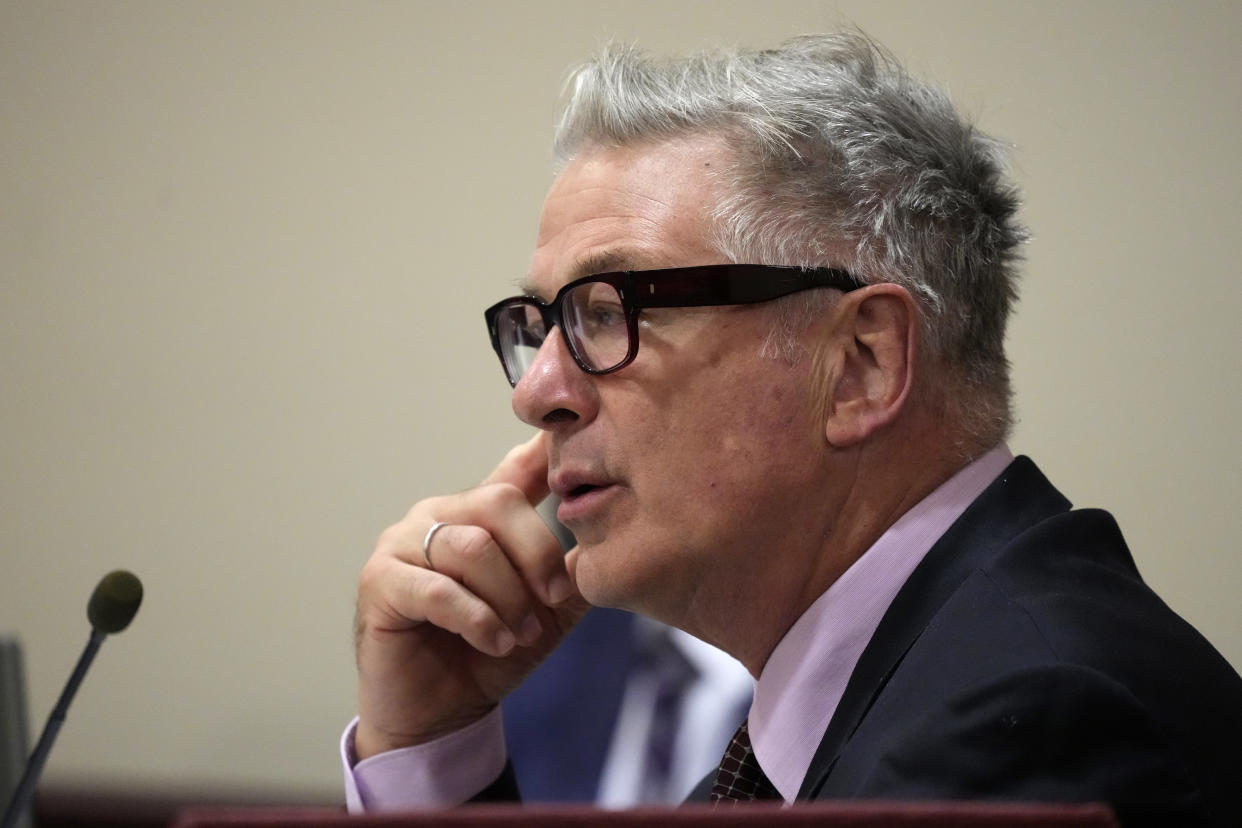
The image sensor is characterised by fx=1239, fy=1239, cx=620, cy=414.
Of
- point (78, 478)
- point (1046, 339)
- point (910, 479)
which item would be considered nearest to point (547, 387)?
point (910, 479)

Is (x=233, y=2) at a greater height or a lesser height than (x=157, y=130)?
greater

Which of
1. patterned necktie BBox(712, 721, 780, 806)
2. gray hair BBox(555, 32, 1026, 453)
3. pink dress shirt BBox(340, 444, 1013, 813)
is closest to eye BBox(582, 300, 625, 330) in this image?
gray hair BBox(555, 32, 1026, 453)

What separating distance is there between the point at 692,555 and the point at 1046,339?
5.07 ft

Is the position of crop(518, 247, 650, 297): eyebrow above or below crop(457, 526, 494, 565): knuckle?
above

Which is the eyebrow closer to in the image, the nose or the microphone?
the nose

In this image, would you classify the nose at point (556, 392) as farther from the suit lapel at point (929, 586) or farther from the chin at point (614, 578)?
the suit lapel at point (929, 586)

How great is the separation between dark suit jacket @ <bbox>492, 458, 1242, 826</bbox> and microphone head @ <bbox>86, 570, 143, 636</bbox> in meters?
0.61

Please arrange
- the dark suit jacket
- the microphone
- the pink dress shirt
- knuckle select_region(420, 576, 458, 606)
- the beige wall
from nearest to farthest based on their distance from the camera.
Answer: the dark suit jacket, the microphone, the pink dress shirt, knuckle select_region(420, 576, 458, 606), the beige wall

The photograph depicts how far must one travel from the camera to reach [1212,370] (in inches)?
93.9

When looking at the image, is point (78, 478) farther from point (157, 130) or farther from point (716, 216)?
point (716, 216)

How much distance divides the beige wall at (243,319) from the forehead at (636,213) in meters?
1.61

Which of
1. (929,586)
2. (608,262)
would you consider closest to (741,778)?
(929,586)

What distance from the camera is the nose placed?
1.19 metres

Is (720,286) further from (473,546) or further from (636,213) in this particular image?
(473,546)
